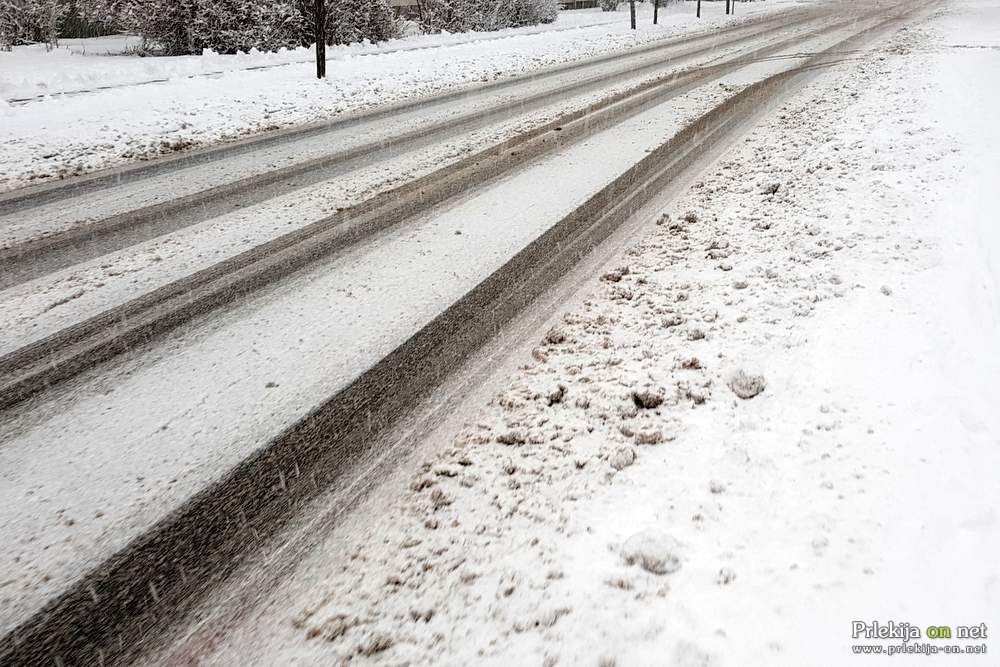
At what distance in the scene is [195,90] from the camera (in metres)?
13.1

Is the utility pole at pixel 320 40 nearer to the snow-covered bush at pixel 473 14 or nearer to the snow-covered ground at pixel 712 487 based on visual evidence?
the snow-covered ground at pixel 712 487

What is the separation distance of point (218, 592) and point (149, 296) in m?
2.98

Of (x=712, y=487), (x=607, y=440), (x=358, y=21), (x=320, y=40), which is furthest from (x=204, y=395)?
(x=358, y=21)

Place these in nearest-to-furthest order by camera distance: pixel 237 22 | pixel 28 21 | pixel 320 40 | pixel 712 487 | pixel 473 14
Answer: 1. pixel 712 487
2. pixel 320 40
3. pixel 237 22
4. pixel 28 21
5. pixel 473 14

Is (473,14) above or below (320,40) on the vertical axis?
above

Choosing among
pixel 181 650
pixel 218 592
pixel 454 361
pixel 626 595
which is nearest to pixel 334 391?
pixel 454 361

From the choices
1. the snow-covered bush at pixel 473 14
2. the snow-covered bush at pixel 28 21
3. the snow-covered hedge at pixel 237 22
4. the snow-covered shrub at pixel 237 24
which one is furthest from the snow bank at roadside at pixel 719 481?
the snow-covered bush at pixel 473 14

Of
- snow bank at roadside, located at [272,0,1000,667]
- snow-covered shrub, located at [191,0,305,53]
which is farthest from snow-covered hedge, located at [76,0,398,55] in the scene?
snow bank at roadside, located at [272,0,1000,667]

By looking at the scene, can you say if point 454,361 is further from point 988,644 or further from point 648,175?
point 648,175

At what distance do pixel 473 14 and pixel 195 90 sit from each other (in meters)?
22.8

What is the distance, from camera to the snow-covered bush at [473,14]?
103 ft

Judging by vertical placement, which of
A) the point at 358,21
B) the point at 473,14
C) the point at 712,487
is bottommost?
the point at 712,487

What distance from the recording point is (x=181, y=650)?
1.95m

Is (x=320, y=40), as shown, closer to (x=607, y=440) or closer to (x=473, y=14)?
(x=607, y=440)
